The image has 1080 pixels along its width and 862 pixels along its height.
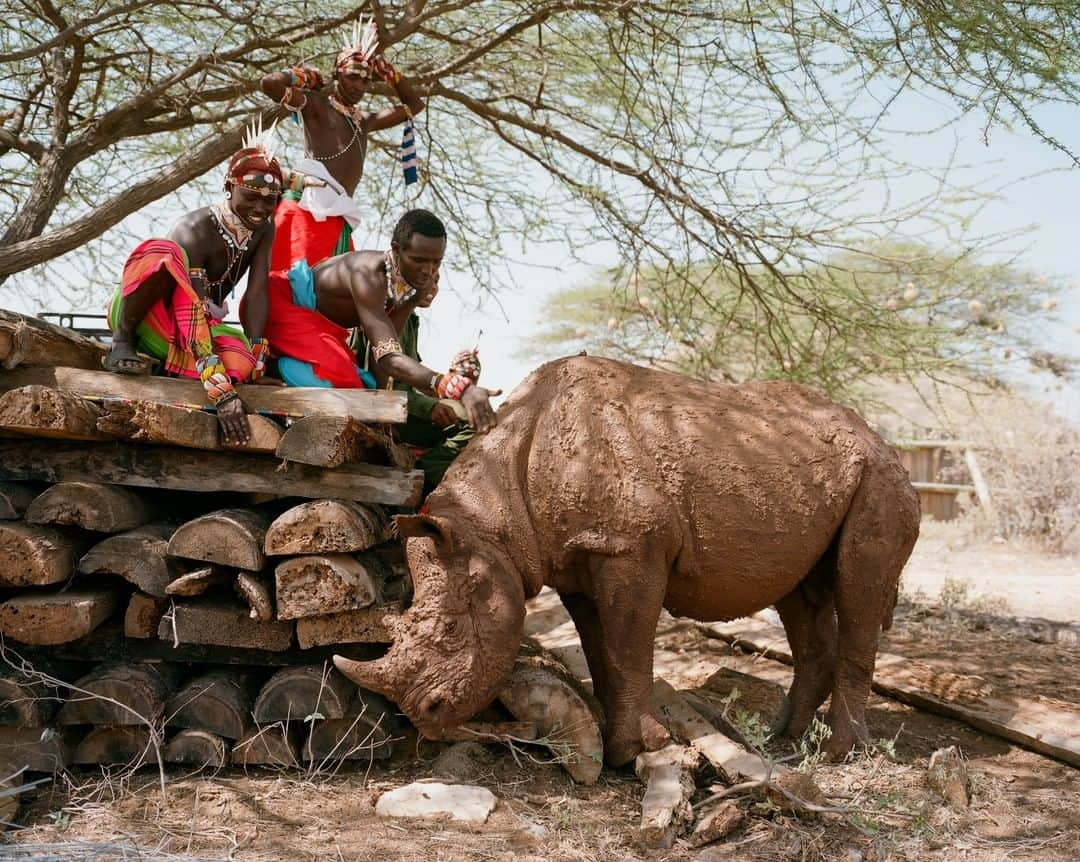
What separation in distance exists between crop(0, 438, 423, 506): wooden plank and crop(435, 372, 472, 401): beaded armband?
1.43ft

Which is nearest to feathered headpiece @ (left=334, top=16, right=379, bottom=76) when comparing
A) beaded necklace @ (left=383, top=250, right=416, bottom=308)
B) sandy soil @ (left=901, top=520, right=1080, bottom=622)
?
beaded necklace @ (left=383, top=250, right=416, bottom=308)

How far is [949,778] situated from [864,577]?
0.95 m

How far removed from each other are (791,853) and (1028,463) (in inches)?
462

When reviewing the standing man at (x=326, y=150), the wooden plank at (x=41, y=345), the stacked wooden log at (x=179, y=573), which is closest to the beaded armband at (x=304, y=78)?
the standing man at (x=326, y=150)

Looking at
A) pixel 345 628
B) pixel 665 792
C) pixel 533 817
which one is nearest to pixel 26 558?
pixel 345 628

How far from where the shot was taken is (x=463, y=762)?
411cm

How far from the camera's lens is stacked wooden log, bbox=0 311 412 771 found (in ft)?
12.7

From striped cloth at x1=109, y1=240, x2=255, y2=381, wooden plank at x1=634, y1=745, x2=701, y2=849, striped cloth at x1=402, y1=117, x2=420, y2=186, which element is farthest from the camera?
striped cloth at x1=402, y1=117, x2=420, y2=186

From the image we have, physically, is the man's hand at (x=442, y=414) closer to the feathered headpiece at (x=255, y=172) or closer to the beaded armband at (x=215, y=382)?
the beaded armband at (x=215, y=382)

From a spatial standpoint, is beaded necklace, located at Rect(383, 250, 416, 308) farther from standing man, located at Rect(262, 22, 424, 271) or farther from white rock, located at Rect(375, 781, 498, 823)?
white rock, located at Rect(375, 781, 498, 823)

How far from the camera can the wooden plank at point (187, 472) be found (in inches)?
162

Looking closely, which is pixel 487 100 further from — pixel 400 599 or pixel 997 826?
pixel 997 826

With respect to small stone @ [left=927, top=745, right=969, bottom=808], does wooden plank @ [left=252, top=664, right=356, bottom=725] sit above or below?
above

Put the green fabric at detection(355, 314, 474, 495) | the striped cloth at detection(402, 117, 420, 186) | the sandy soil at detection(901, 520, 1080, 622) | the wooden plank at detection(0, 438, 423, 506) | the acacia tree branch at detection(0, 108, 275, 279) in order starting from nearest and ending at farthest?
the wooden plank at detection(0, 438, 423, 506), the green fabric at detection(355, 314, 474, 495), the acacia tree branch at detection(0, 108, 275, 279), the striped cloth at detection(402, 117, 420, 186), the sandy soil at detection(901, 520, 1080, 622)
